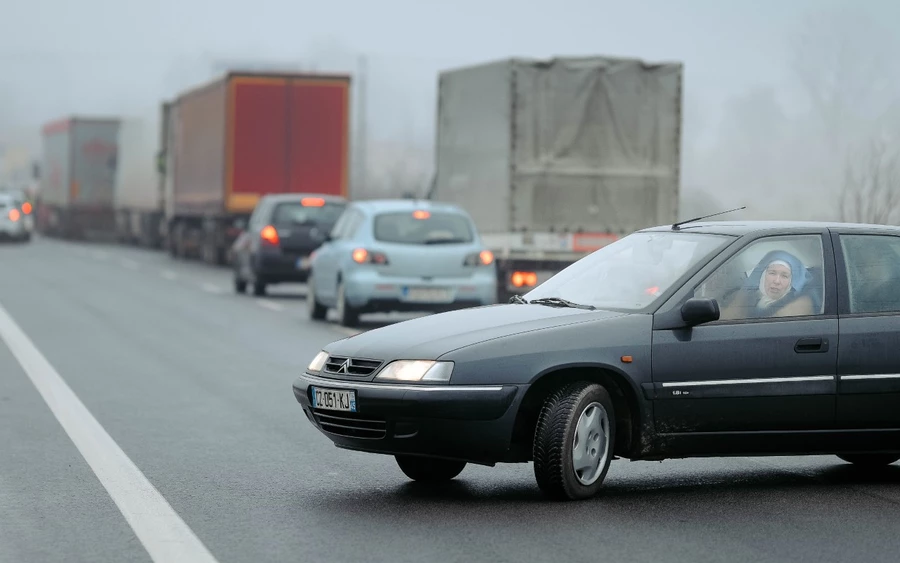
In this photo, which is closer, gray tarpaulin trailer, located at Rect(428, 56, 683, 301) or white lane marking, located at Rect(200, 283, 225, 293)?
gray tarpaulin trailer, located at Rect(428, 56, 683, 301)

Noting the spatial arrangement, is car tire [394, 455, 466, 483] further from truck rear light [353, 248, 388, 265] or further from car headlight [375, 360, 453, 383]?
Result: truck rear light [353, 248, 388, 265]

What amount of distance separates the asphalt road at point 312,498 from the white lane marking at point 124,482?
2 cm

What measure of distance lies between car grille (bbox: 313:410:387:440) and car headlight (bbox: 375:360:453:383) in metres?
0.22

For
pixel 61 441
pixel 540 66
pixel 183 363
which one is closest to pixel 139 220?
pixel 540 66

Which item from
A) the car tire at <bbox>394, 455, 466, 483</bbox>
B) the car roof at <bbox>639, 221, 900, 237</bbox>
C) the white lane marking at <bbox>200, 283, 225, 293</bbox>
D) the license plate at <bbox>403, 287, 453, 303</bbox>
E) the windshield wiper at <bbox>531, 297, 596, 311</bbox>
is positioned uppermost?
the car roof at <bbox>639, 221, 900, 237</bbox>

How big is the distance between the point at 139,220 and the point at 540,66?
35.0 m

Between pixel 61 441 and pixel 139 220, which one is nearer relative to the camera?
pixel 61 441

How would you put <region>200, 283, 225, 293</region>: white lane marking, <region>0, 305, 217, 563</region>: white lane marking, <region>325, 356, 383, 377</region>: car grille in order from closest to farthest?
<region>0, 305, 217, 563</region>: white lane marking, <region>325, 356, 383, 377</region>: car grille, <region>200, 283, 225, 293</region>: white lane marking

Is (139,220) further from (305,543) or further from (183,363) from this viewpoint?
(305,543)

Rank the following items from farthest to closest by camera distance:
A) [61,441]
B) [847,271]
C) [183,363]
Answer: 1. [183,363]
2. [61,441]
3. [847,271]

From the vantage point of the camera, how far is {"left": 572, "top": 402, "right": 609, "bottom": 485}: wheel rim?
26.7 ft

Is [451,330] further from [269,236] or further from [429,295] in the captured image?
[269,236]

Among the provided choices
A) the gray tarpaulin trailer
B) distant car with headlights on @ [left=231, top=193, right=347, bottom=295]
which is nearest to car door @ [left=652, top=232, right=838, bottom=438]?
the gray tarpaulin trailer

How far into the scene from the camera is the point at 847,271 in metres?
9.05
